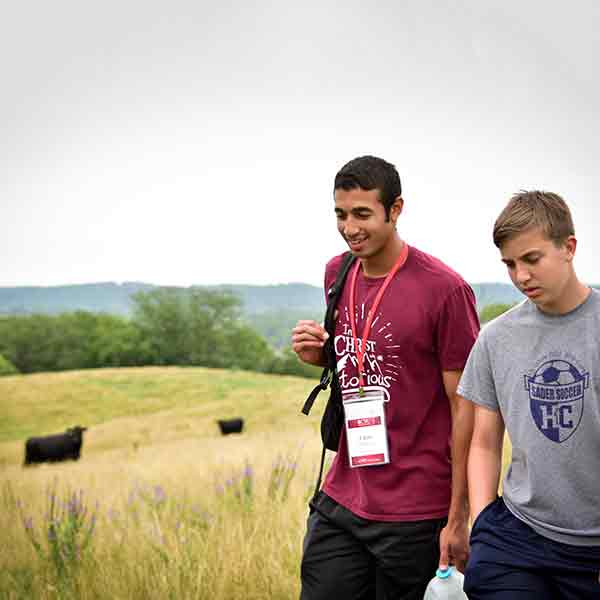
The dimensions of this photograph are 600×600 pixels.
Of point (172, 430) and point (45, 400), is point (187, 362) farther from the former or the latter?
point (172, 430)

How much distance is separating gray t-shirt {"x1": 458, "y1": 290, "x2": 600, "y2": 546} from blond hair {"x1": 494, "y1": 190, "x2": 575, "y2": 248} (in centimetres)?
23

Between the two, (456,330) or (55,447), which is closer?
(456,330)

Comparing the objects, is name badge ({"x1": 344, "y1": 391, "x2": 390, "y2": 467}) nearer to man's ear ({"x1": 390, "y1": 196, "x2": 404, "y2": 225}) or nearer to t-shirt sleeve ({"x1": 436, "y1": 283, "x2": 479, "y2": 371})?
t-shirt sleeve ({"x1": 436, "y1": 283, "x2": 479, "y2": 371})

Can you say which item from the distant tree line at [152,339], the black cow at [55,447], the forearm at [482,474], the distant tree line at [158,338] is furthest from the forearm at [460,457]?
the distant tree line at [152,339]

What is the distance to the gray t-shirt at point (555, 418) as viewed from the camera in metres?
2.22

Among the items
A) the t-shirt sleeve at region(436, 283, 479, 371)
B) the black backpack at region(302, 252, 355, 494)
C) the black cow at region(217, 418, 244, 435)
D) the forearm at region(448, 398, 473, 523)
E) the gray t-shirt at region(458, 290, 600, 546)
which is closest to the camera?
the gray t-shirt at region(458, 290, 600, 546)

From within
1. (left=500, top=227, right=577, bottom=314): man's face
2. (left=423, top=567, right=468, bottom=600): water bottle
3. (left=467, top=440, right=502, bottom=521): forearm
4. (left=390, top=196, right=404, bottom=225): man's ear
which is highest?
(left=390, top=196, right=404, bottom=225): man's ear

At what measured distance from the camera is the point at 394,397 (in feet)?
9.57

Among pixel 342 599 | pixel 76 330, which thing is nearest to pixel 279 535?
pixel 342 599

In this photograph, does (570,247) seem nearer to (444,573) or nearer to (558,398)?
Answer: (558,398)

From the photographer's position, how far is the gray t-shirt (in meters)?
2.22

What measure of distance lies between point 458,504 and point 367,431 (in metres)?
0.41

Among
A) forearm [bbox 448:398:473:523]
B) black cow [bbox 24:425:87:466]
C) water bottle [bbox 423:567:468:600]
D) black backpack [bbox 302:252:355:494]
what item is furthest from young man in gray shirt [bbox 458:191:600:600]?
black cow [bbox 24:425:87:466]

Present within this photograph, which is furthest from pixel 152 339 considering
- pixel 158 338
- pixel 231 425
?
pixel 231 425
